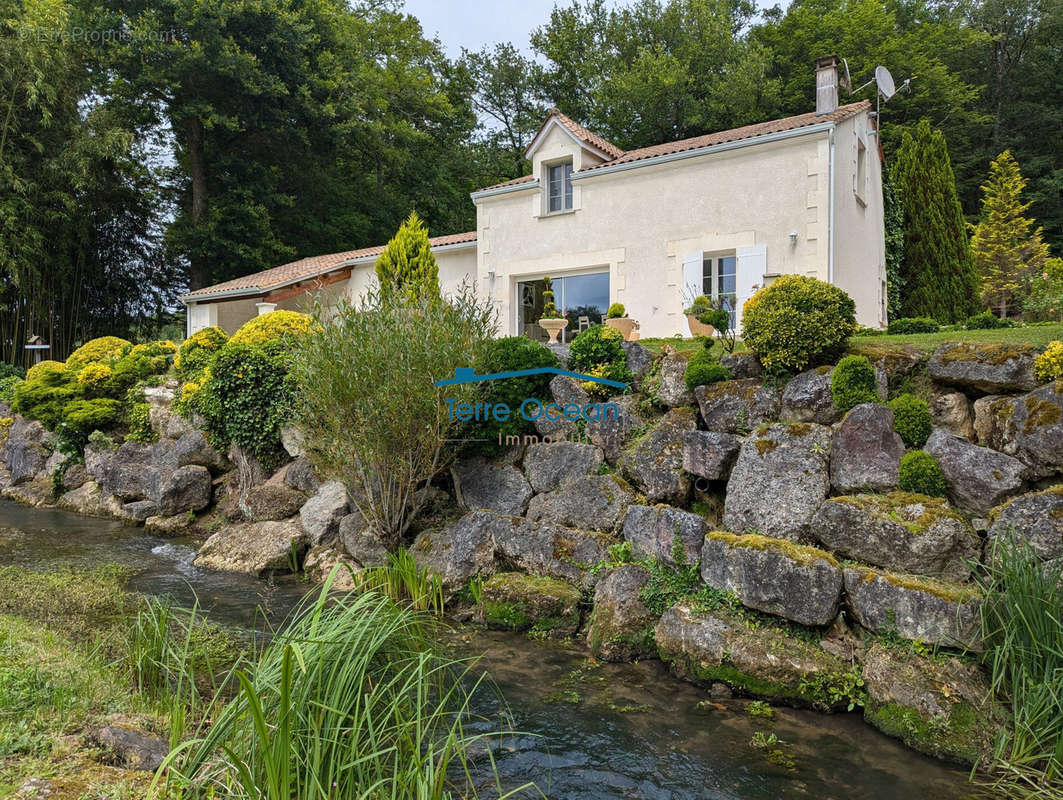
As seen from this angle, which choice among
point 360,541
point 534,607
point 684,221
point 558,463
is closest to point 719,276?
point 684,221

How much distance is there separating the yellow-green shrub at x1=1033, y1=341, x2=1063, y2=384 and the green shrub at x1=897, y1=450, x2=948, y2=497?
4.82 ft

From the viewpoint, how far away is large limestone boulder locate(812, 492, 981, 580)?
21.1 ft

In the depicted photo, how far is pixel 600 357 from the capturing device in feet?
32.9

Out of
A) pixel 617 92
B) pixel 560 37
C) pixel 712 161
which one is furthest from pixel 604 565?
pixel 560 37

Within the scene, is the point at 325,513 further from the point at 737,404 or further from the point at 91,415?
the point at 91,415

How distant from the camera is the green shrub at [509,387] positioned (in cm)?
993

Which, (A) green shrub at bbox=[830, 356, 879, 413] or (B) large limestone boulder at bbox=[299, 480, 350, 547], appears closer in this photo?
(A) green shrub at bbox=[830, 356, 879, 413]

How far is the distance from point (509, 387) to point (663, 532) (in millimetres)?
3382

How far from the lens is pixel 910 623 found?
19.9 ft

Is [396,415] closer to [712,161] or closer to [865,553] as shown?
[865,553]

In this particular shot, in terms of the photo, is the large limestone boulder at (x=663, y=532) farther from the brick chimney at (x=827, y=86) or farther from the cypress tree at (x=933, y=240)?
the cypress tree at (x=933, y=240)

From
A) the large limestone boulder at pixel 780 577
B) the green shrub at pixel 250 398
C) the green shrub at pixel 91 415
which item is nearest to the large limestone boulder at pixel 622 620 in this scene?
the large limestone boulder at pixel 780 577

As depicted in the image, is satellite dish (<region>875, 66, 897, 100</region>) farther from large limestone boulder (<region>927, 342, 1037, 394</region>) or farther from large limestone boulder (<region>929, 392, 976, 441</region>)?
large limestone boulder (<region>929, 392, 976, 441</region>)

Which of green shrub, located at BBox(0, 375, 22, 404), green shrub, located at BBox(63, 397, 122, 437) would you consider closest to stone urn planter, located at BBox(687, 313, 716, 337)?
green shrub, located at BBox(63, 397, 122, 437)
